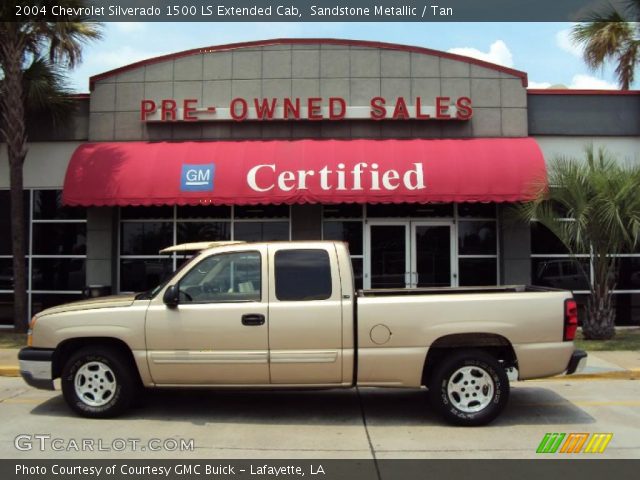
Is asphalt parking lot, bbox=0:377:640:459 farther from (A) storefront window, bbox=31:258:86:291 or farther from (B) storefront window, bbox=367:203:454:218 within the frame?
(A) storefront window, bbox=31:258:86:291

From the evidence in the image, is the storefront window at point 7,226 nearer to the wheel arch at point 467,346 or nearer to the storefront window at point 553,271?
the wheel arch at point 467,346

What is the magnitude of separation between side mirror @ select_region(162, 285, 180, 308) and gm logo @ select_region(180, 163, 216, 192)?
6.27 metres

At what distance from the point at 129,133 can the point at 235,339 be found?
913 cm

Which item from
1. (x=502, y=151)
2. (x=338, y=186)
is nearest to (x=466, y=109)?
(x=502, y=151)

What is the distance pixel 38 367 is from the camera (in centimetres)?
626

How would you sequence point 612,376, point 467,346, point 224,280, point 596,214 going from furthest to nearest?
point 596,214 < point 612,376 < point 224,280 < point 467,346

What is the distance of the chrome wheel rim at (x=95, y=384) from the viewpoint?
628cm

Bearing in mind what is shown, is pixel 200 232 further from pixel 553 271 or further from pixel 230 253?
pixel 553 271

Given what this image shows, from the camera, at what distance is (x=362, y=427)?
243 inches

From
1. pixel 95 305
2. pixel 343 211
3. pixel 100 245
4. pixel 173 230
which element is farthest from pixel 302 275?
pixel 100 245

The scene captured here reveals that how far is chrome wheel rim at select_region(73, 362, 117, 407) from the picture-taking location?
6.28 m

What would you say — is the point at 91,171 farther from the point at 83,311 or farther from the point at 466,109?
the point at 466,109

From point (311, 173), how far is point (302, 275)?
20.3ft

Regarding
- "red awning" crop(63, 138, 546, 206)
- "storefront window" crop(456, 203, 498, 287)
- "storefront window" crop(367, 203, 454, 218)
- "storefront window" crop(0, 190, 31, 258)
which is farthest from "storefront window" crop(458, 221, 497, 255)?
"storefront window" crop(0, 190, 31, 258)
